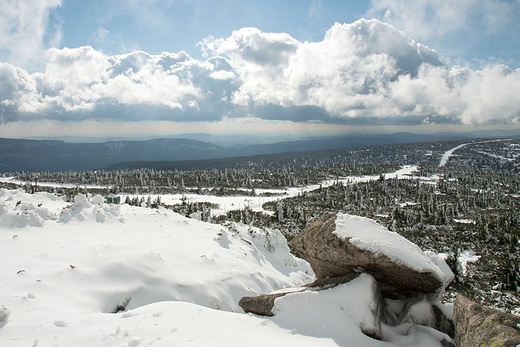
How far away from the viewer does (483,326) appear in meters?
6.52

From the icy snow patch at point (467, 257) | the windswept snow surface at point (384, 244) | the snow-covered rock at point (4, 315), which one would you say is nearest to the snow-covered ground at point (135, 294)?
the snow-covered rock at point (4, 315)

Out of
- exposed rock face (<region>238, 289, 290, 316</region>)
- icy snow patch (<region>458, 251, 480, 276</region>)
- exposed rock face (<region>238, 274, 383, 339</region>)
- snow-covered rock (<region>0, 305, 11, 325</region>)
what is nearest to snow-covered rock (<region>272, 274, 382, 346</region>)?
exposed rock face (<region>238, 274, 383, 339</region>)

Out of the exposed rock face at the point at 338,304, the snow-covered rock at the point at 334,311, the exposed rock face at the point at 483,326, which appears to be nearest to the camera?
the exposed rock face at the point at 483,326

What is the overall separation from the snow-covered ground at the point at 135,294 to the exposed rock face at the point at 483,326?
3.05 ft

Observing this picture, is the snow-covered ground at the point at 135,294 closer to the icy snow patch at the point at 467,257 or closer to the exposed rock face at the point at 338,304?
the exposed rock face at the point at 338,304

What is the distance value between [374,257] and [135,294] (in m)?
8.46

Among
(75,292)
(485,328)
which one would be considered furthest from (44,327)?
(485,328)

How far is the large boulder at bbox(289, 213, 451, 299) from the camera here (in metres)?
9.15

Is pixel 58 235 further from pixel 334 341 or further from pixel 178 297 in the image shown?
pixel 334 341

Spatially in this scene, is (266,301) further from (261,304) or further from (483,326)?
(483,326)

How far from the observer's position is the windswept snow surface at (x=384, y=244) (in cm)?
907

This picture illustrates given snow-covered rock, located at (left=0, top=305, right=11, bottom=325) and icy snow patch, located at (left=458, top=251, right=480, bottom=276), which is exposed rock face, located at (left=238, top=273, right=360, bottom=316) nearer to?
snow-covered rock, located at (left=0, top=305, right=11, bottom=325)

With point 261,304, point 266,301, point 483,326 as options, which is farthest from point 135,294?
point 483,326

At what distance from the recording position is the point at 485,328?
641 cm
